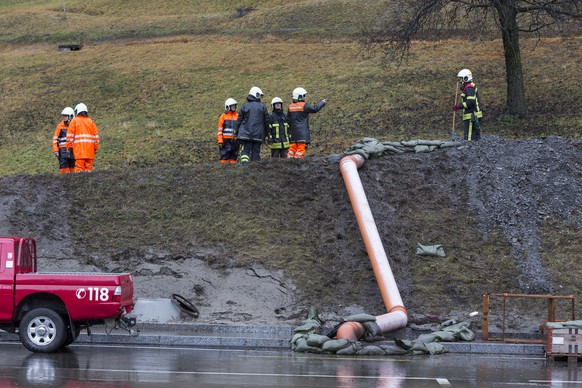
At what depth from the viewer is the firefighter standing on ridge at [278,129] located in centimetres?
2342

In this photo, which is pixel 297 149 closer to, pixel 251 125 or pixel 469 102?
pixel 251 125

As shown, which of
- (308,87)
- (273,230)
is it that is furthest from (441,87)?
(273,230)

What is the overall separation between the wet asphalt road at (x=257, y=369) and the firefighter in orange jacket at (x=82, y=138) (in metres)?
8.34

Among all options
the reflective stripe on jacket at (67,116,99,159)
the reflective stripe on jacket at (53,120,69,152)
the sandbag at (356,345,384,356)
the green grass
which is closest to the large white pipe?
the sandbag at (356,345,384,356)

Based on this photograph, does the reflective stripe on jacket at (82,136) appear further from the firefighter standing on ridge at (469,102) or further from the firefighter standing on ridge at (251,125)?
the firefighter standing on ridge at (469,102)

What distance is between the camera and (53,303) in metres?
15.0

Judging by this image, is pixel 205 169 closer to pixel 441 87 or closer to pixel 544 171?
pixel 544 171

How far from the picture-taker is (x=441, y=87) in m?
36.1

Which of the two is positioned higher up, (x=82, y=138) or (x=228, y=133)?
(x=228, y=133)

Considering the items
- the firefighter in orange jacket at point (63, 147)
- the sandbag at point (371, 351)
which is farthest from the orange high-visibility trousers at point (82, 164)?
the sandbag at point (371, 351)

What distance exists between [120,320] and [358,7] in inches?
1588

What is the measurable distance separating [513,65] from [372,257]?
1513cm

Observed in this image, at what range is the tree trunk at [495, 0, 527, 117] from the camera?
101 ft

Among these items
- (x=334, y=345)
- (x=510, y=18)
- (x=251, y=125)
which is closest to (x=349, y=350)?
(x=334, y=345)
